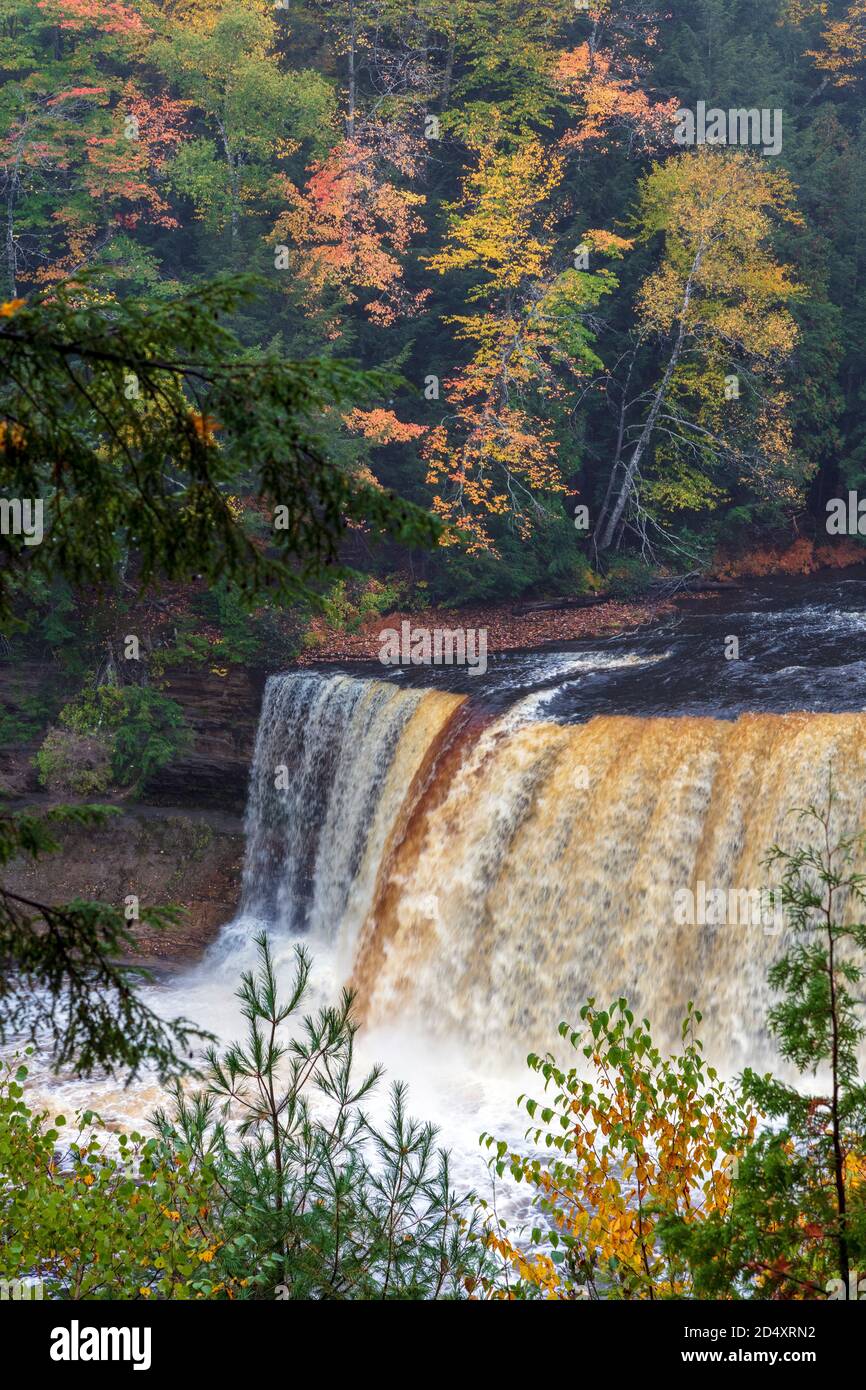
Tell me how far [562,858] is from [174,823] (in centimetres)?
745

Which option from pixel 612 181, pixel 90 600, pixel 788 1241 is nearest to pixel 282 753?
pixel 90 600

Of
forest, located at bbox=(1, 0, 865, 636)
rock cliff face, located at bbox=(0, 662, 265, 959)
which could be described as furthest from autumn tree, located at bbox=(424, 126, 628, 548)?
rock cliff face, located at bbox=(0, 662, 265, 959)

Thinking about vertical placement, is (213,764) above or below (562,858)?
above

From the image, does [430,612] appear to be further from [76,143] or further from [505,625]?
[76,143]

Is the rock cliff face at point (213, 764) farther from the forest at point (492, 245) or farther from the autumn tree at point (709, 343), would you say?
the autumn tree at point (709, 343)

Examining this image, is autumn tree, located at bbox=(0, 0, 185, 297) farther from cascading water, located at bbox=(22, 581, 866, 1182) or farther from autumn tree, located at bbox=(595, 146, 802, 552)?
cascading water, located at bbox=(22, 581, 866, 1182)

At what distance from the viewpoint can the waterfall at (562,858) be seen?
41.7ft

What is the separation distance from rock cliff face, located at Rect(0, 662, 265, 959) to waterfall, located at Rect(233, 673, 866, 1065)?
100.0 inches

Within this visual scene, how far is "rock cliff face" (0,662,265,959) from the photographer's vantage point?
60.3 feet

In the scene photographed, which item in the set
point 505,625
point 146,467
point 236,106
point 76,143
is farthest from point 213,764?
point 146,467

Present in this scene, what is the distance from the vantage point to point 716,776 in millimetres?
13297

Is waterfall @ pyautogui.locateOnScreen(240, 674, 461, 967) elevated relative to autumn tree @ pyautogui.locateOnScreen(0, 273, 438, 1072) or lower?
lower

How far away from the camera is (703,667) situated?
17.0 m

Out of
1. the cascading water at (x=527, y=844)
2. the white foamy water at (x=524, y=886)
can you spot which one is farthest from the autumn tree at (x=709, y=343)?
the white foamy water at (x=524, y=886)
